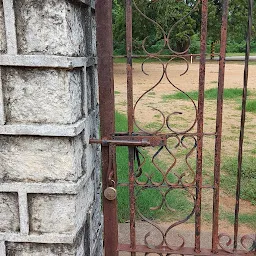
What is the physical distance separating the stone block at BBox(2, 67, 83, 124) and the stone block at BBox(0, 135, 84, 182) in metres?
0.09

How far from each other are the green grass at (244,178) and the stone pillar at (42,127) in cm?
261

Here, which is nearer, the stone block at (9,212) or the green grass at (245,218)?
the stone block at (9,212)

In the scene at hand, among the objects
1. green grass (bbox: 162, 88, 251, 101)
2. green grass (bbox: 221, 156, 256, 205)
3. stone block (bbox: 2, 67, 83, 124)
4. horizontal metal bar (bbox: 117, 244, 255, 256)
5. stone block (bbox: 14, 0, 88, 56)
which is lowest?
green grass (bbox: 221, 156, 256, 205)

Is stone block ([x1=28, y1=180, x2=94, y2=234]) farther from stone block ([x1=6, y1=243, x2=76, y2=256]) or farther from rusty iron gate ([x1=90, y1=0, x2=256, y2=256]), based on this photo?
rusty iron gate ([x1=90, y1=0, x2=256, y2=256])

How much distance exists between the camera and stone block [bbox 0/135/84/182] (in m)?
1.55

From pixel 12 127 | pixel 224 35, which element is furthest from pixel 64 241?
pixel 224 35

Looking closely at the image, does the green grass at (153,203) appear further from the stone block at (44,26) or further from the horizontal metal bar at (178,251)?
the stone block at (44,26)

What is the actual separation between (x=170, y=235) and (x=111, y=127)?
163 cm

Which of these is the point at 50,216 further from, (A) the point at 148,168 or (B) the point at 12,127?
(A) the point at 148,168

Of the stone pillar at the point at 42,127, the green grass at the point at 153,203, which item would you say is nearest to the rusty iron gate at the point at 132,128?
the stone pillar at the point at 42,127

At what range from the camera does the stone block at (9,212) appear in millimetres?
1583

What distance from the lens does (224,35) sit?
5.57 ft

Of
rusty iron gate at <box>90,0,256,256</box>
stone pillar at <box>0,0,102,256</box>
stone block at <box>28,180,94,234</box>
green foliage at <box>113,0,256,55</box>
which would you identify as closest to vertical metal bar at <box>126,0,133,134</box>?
rusty iron gate at <box>90,0,256,256</box>

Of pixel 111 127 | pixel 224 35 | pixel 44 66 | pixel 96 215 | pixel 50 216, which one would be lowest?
pixel 96 215
